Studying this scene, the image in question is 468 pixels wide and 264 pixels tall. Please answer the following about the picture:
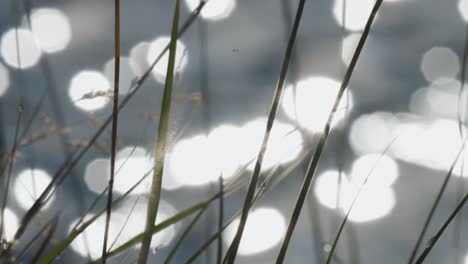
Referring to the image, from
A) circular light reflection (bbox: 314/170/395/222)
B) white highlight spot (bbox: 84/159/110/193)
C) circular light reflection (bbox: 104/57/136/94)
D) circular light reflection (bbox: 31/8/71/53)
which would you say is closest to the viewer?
circular light reflection (bbox: 314/170/395/222)

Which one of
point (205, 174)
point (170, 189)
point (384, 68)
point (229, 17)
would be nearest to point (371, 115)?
point (384, 68)

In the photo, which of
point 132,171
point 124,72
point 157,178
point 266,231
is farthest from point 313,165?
point 124,72

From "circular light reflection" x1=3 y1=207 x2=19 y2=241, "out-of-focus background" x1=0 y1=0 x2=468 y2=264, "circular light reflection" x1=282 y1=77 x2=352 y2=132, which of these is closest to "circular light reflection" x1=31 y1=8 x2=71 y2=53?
"out-of-focus background" x1=0 y1=0 x2=468 y2=264

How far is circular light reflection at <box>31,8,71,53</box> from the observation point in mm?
5800

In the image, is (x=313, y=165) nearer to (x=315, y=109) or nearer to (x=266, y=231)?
(x=315, y=109)

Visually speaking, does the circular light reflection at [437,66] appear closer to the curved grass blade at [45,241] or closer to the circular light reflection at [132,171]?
the circular light reflection at [132,171]

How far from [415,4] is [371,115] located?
1085mm

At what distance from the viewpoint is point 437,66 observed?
5.38 meters

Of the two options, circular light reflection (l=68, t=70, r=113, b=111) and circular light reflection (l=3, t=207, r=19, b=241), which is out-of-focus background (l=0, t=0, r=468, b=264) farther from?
circular light reflection (l=3, t=207, r=19, b=241)

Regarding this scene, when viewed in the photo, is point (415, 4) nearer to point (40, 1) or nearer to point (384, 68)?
point (384, 68)

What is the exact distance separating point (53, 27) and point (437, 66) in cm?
368

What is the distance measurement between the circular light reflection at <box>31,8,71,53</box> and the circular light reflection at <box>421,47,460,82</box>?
3.08 metres

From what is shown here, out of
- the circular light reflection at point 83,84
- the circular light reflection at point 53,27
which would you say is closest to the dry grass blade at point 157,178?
the circular light reflection at point 83,84

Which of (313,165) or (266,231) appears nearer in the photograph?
(313,165)
